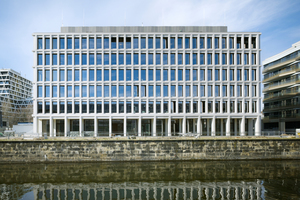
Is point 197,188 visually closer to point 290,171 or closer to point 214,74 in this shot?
point 290,171

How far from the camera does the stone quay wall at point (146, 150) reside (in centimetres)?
3034

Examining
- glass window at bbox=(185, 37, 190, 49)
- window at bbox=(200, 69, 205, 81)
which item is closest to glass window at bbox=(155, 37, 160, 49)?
glass window at bbox=(185, 37, 190, 49)

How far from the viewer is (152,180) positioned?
72.5 ft

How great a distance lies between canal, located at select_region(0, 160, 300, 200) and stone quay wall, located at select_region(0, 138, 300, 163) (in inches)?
55.4

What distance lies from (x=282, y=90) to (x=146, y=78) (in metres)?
41.5

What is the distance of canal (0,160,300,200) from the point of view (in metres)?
18.4

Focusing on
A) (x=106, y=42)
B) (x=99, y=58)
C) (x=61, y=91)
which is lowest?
(x=61, y=91)

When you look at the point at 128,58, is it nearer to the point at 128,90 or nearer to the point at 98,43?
the point at 128,90

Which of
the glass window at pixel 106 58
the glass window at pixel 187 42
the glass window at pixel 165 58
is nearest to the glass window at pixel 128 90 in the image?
the glass window at pixel 106 58

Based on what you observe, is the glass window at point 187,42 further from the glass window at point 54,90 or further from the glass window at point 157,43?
the glass window at point 54,90

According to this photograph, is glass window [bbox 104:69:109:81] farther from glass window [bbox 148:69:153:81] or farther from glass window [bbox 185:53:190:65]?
glass window [bbox 185:53:190:65]

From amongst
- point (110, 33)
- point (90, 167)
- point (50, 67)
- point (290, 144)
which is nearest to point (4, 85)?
point (50, 67)

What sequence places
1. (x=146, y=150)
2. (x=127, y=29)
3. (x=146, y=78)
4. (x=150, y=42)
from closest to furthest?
(x=146, y=150) < (x=146, y=78) < (x=150, y=42) < (x=127, y=29)

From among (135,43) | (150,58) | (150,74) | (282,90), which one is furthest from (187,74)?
(282,90)
